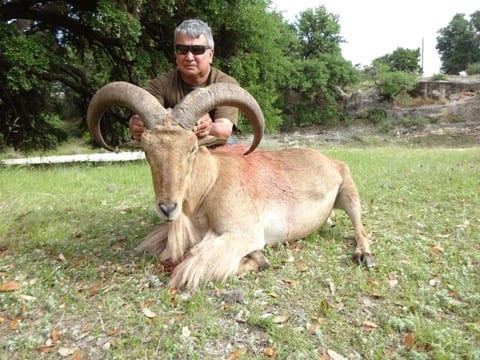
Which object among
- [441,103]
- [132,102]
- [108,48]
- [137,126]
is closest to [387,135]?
[441,103]

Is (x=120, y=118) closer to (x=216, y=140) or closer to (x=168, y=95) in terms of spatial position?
(x=168, y=95)

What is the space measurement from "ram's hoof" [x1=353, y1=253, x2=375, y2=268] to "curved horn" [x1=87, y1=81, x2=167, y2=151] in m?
2.32

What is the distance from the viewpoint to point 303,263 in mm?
3840

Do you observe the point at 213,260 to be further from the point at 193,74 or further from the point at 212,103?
the point at 193,74

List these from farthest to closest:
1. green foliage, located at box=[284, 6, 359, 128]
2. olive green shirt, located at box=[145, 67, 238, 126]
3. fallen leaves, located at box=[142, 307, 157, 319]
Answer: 1. green foliage, located at box=[284, 6, 359, 128]
2. olive green shirt, located at box=[145, 67, 238, 126]
3. fallen leaves, located at box=[142, 307, 157, 319]

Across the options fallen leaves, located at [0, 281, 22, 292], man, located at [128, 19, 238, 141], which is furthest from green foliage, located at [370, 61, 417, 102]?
fallen leaves, located at [0, 281, 22, 292]

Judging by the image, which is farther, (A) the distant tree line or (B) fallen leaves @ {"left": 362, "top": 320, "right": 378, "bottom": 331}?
(A) the distant tree line

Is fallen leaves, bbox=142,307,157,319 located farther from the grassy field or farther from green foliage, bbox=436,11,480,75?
green foliage, bbox=436,11,480,75

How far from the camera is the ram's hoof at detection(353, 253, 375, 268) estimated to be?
374 cm

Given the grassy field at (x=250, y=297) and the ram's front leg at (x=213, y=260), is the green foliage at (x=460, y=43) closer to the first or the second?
the grassy field at (x=250, y=297)

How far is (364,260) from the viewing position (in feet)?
12.6

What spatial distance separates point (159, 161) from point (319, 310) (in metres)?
1.72

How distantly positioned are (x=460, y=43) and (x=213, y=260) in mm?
59497

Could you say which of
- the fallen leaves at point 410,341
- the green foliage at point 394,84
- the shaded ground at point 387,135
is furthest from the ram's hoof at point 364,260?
the green foliage at point 394,84
